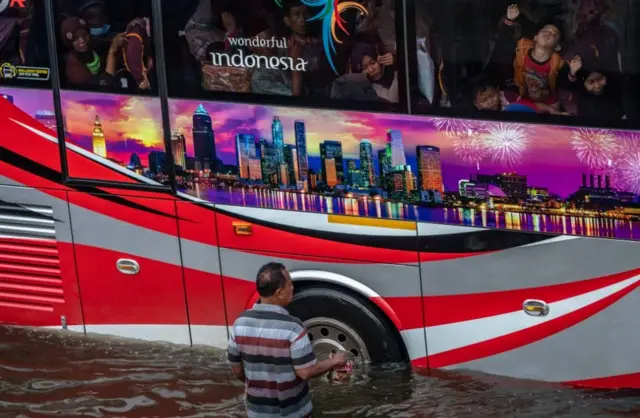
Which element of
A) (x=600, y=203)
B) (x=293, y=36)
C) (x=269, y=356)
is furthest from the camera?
(x=293, y=36)

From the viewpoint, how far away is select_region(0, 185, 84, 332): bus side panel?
823 centimetres

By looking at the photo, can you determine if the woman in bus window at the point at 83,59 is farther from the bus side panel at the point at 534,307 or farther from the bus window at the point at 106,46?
the bus side panel at the point at 534,307

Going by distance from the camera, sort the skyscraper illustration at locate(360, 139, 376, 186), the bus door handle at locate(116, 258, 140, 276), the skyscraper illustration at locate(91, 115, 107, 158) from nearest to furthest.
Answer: the skyscraper illustration at locate(360, 139, 376, 186), the skyscraper illustration at locate(91, 115, 107, 158), the bus door handle at locate(116, 258, 140, 276)

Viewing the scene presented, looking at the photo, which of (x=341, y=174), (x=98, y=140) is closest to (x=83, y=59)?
(x=98, y=140)

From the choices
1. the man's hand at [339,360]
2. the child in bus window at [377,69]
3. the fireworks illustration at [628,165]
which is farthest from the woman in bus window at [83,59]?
the fireworks illustration at [628,165]

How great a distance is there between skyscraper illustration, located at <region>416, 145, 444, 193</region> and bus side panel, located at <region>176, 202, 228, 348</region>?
62.1 inches

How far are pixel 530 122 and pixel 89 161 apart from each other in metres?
3.24

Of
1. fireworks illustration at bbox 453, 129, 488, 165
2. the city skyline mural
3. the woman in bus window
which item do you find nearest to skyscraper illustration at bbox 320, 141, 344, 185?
the city skyline mural

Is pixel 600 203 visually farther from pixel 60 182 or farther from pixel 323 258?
pixel 60 182

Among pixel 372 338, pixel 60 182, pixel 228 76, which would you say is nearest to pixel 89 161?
pixel 60 182

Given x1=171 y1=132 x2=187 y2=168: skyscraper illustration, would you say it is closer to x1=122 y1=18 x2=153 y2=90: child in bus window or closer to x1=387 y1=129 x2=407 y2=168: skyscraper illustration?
x1=122 y1=18 x2=153 y2=90: child in bus window

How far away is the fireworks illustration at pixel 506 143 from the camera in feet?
21.5

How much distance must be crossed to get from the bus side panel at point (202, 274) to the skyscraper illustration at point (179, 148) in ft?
0.99

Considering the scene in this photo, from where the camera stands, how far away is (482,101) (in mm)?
6609
